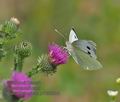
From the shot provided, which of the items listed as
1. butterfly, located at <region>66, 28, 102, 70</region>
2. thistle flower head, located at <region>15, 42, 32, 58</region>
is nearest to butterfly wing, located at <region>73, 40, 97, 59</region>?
butterfly, located at <region>66, 28, 102, 70</region>

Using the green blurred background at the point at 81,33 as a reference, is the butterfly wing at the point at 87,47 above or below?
below

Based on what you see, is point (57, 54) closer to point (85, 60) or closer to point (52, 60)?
point (52, 60)

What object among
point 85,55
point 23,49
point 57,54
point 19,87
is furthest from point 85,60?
point 19,87

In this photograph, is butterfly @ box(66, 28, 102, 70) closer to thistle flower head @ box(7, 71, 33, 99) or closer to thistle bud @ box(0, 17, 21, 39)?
thistle bud @ box(0, 17, 21, 39)

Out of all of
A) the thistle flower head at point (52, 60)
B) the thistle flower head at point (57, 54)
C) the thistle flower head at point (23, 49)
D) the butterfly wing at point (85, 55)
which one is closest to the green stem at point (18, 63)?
the thistle flower head at point (23, 49)

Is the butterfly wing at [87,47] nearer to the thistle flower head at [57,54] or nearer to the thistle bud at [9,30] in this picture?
the thistle flower head at [57,54]

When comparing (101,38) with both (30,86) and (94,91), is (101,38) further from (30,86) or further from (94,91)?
(30,86)

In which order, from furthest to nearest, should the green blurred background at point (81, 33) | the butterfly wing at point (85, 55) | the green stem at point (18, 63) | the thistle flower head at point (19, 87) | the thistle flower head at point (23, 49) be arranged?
the green blurred background at point (81, 33) < the butterfly wing at point (85, 55) < the thistle flower head at point (23, 49) < the green stem at point (18, 63) < the thistle flower head at point (19, 87)

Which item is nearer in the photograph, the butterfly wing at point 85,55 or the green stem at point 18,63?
the green stem at point 18,63
